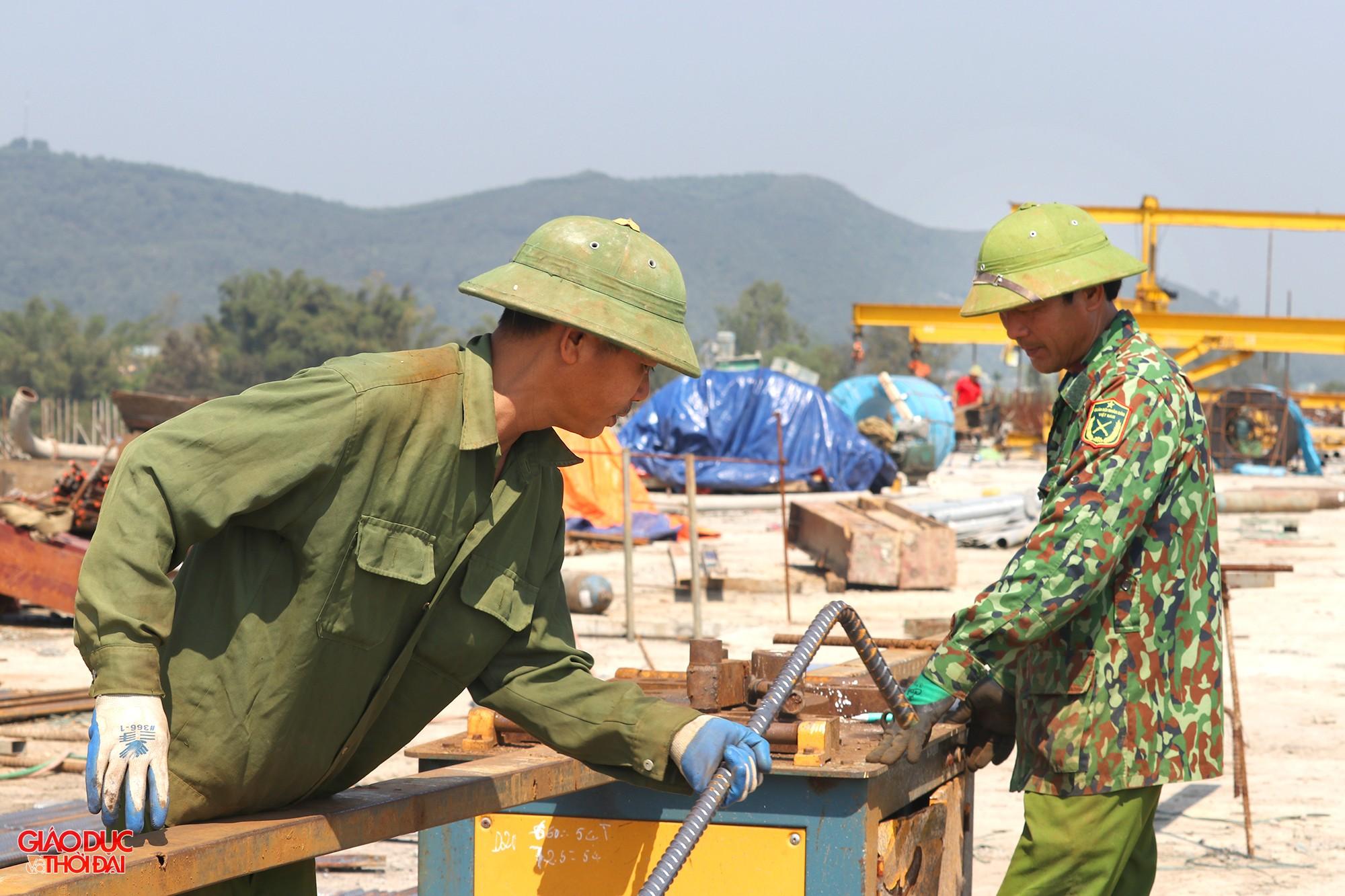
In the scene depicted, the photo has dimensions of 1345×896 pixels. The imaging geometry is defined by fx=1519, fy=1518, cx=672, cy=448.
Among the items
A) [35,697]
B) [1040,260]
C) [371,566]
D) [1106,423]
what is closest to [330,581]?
[371,566]

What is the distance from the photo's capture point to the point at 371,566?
7.23 feet

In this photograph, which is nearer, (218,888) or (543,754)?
(218,888)

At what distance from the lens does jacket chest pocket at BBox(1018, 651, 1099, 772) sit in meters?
3.02

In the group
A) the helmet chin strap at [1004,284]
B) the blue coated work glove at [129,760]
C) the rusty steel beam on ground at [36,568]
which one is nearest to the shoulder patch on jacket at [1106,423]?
the helmet chin strap at [1004,284]

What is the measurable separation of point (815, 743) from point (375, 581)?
42.7 inches

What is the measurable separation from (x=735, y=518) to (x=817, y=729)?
14991 mm

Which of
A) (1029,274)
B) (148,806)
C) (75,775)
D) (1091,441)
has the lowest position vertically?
(75,775)

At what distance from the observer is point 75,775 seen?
242 inches

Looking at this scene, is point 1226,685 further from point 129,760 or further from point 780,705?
point 129,760

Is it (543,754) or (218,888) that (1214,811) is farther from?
(218,888)

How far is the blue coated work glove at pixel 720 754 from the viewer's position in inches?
96.0

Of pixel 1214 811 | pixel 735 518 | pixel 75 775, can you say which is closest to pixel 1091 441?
pixel 1214 811

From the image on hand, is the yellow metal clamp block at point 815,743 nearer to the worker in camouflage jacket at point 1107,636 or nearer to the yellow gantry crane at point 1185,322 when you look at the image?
the worker in camouflage jacket at point 1107,636

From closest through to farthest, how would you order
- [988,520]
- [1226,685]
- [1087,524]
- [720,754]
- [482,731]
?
[720,754] → [1087,524] → [482,731] → [1226,685] → [988,520]
